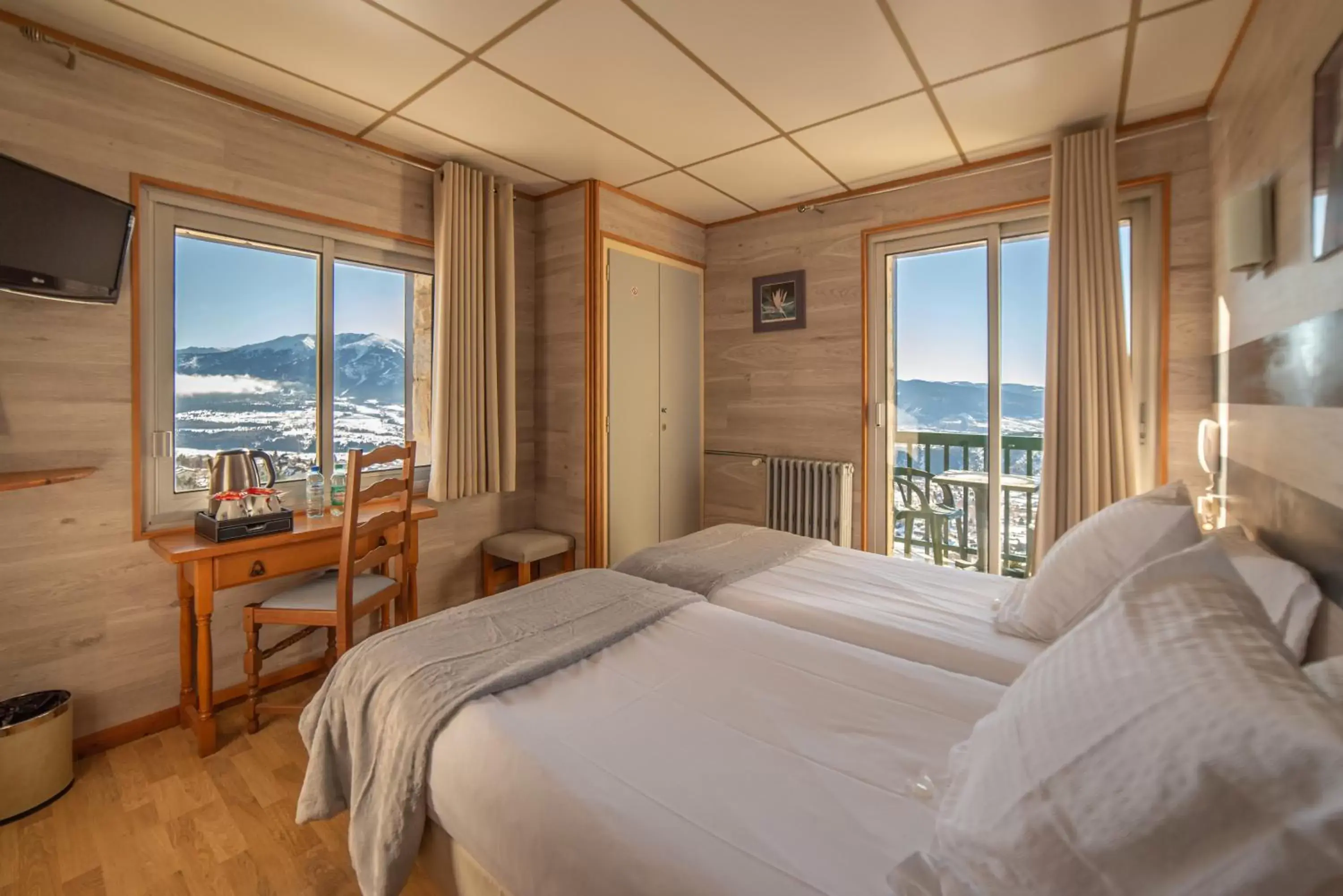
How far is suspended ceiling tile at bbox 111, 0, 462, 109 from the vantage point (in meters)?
1.89

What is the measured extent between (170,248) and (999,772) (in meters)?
3.16

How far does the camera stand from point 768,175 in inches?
131

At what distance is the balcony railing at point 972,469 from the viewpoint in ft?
10.4

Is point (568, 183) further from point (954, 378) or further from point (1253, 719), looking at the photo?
point (1253, 719)

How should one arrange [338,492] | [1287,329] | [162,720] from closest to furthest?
[1287,329]
[162,720]
[338,492]

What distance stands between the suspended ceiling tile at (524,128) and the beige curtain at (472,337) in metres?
0.33

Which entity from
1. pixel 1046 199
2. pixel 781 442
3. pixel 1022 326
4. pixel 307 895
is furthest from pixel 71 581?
pixel 1046 199

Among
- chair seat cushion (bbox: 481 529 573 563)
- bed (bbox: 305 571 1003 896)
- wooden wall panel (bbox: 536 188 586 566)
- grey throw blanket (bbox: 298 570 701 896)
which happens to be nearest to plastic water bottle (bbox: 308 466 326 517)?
chair seat cushion (bbox: 481 529 573 563)

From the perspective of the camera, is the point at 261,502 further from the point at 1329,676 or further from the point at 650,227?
the point at 1329,676

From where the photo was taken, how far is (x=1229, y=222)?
1.79 metres

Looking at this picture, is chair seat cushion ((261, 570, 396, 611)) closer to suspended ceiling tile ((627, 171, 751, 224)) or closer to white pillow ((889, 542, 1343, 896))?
white pillow ((889, 542, 1343, 896))

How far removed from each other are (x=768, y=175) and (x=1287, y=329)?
2438mm

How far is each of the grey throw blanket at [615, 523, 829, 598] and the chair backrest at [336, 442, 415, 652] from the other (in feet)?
3.29

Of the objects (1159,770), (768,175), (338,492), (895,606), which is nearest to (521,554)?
(338,492)
